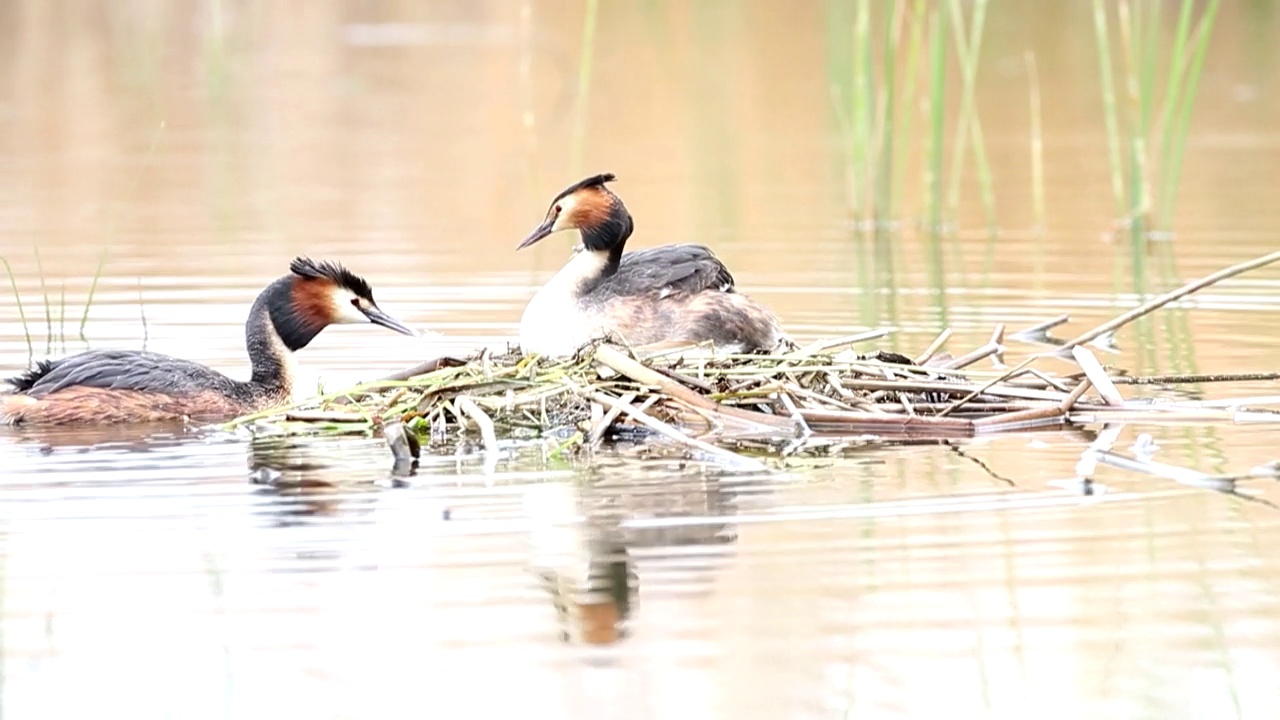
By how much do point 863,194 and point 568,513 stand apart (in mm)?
7033

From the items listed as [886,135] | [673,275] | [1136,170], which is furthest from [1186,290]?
[886,135]

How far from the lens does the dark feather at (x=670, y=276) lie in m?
7.99

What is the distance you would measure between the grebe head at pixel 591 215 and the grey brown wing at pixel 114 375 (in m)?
1.38

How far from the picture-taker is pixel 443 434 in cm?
677

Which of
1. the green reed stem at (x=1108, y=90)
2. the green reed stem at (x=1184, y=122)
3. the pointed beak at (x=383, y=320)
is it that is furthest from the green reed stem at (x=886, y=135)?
the pointed beak at (x=383, y=320)

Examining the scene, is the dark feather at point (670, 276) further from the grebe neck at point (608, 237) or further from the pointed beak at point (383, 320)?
the pointed beak at point (383, 320)

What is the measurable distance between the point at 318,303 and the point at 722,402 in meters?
1.71

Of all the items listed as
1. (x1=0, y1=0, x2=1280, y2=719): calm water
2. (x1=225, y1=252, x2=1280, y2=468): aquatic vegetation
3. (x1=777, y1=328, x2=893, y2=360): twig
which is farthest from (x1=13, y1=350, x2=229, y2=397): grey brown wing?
(x1=777, y1=328, x2=893, y2=360): twig

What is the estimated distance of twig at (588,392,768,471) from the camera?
622 centimetres

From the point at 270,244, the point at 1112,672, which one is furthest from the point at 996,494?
the point at 270,244

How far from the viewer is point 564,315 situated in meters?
7.91

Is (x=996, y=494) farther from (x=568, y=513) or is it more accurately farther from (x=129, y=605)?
(x=129, y=605)

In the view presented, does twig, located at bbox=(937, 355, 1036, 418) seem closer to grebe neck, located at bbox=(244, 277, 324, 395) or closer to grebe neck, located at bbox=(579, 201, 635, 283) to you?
grebe neck, located at bbox=(579, 201, 635, 283)

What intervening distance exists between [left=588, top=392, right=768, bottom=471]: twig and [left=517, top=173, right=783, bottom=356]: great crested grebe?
3.29 ft
